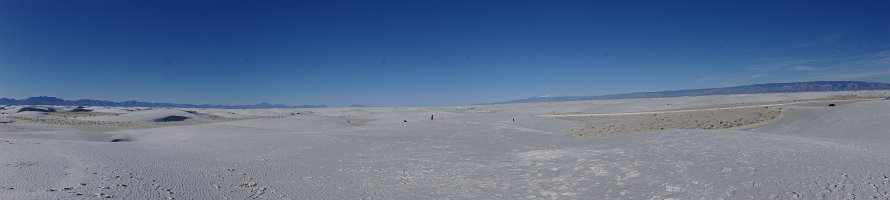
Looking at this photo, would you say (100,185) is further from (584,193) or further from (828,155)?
(828,155)

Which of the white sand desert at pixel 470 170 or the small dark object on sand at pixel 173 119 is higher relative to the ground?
the small dark object on sand at pixel 173 119

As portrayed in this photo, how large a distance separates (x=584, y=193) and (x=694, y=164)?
11.8ft

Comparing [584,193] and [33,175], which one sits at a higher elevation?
[33,175]

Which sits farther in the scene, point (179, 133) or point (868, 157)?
point (179, 133)

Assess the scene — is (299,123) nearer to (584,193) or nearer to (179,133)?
(179,133)

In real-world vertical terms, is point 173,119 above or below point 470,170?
above

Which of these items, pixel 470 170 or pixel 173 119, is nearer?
pixel 470 170

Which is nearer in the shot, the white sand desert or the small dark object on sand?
the white sand desert

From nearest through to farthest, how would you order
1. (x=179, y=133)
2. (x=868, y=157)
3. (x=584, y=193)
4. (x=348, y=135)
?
(x=584, y=193)
(x=868, y=157)
(x=348, y=135)
(x=179, y=133)

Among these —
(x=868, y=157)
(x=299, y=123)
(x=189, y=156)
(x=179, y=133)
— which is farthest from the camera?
(x=299, y=123)

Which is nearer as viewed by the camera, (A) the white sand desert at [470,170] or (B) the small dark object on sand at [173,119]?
(A) the white sand desert at [470,170]

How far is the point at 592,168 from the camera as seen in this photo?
13414 millimetres

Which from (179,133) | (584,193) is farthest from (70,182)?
(179,133)

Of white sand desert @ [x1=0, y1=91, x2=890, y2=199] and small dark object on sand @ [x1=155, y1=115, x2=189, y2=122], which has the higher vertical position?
small dark object on sand @ [x1=155, y1=115, x2=189, y2=122]
